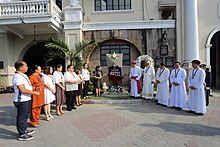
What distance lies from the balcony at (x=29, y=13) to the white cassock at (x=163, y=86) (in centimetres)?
744

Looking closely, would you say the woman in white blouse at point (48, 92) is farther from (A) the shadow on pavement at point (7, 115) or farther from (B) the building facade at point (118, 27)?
(B) the building facade at point (118, 27)

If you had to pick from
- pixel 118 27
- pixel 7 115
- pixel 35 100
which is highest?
pixel 118 27

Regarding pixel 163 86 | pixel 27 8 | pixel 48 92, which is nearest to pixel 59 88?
pixel 48 92

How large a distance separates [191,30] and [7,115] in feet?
36.9

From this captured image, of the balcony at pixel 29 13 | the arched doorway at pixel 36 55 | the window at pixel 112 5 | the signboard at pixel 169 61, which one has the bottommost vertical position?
the signboard at pixel 169 61

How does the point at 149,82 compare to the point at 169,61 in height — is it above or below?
below

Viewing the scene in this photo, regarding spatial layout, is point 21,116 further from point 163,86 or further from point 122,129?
point 163,86

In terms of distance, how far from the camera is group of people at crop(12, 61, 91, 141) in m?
5.68

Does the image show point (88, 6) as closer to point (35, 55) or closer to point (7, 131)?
point (35, 55)

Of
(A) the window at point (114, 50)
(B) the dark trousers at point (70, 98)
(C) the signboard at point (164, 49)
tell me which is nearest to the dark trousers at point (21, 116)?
(B) the dark trousers at point (70, 98)

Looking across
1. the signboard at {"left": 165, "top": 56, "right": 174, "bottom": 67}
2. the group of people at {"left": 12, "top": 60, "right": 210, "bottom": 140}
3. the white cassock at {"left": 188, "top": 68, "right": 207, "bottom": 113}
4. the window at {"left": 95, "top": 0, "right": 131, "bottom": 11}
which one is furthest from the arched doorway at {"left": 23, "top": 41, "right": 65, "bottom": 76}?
the white cassock at {"left": 188, "top": 68, "right": 207, "bottom": 113}

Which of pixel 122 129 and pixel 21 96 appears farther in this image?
pixel 122 129

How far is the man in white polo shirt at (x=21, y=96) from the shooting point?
5.59 metres

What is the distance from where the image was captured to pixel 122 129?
6.52 m
